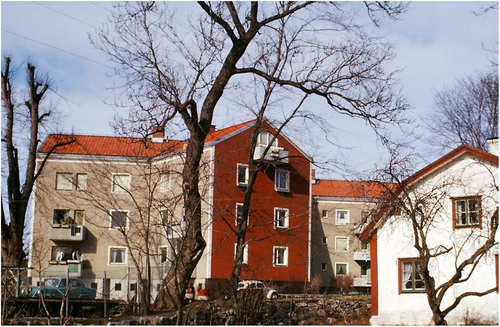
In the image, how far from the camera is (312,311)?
28.0 m

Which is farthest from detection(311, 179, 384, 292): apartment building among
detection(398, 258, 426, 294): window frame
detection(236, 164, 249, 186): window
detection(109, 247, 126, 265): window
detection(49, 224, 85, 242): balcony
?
detection(398, 258, 426, 294): window frame

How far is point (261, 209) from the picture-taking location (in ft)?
132

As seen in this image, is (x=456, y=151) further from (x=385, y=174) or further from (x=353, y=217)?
(x=353, y=217)

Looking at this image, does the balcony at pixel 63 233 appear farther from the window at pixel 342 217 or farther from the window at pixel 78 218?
the window at pixel 342 217

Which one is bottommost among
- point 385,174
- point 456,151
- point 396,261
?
point 396,261

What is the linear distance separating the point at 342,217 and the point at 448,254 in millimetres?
33503

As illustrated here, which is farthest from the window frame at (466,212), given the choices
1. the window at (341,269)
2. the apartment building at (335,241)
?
the window at (341,269)

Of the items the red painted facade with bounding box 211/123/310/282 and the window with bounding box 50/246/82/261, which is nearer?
the red painted facade with bounding box 211/123/310/282

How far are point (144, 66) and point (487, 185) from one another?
446 inches

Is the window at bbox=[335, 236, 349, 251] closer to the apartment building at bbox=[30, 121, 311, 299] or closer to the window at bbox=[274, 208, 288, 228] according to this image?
the apartment building at bbox=[30, 121, 311, 299]

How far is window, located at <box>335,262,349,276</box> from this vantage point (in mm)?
55750

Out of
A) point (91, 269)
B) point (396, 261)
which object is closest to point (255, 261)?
point (91, 269)

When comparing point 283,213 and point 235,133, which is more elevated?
point 235,133

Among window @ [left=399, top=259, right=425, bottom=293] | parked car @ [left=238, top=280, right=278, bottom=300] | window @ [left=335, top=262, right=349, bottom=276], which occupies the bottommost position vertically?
parked car @ [left=238, top=280, right=278, bottom=300]
